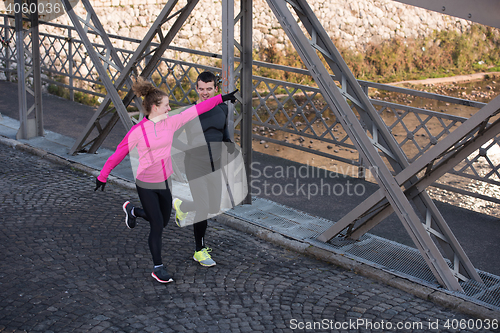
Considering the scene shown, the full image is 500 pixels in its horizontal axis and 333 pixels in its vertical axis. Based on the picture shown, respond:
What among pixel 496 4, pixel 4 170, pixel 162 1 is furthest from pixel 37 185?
pixel 162 1

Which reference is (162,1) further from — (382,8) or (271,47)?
(382,8)

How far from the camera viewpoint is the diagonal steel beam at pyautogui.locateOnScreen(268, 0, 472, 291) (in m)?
4.90

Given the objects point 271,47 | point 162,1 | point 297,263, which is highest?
point 162,1

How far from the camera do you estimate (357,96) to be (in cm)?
566

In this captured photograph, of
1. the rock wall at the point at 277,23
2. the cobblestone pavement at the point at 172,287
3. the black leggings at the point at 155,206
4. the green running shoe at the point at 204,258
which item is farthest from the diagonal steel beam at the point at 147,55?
the rock wall at the point at 277,23

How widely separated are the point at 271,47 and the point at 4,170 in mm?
12004

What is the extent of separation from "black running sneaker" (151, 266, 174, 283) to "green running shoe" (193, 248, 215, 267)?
427mm

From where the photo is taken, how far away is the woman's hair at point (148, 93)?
4719 millimetres

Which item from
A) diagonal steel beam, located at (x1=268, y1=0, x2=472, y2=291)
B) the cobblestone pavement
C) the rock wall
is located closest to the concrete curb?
the cobblestone pavement

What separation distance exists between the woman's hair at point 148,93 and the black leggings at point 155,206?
663 mm

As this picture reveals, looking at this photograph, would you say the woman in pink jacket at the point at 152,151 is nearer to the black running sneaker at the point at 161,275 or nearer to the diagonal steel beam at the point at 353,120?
the black running sneaker at the point at 161,275

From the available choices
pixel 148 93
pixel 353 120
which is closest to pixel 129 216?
pixel 148 93

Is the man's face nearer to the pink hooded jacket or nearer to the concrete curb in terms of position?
the pink hooded jacket

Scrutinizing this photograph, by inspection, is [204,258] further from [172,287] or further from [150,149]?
[150,149]
